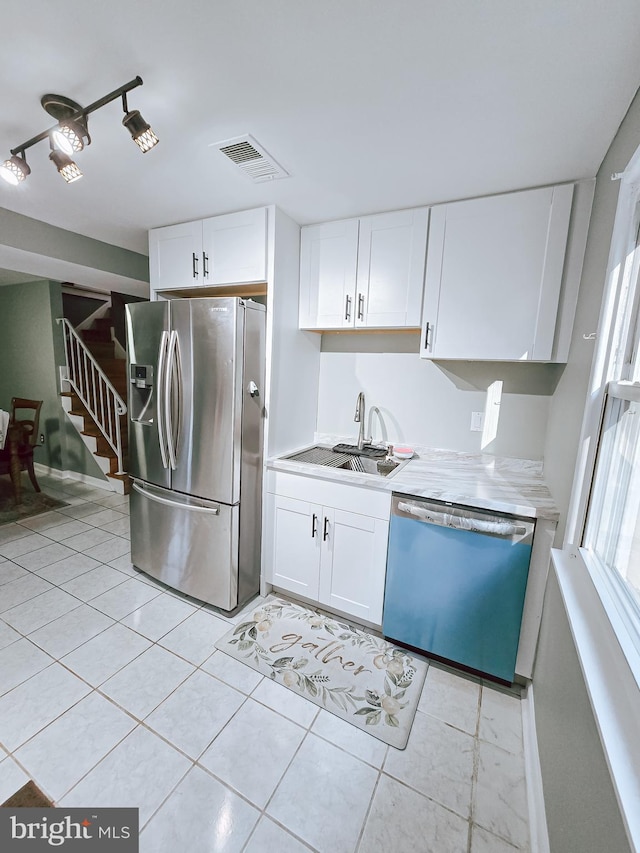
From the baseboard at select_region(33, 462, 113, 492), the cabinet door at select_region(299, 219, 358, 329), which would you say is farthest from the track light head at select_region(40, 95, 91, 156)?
the baseboard at select_region(33, 462, 113, 492)

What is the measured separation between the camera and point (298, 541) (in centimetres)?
218

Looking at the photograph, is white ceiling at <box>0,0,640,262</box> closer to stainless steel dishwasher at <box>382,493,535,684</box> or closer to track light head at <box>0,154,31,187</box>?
track light head at <box>0,154,31,187</box>

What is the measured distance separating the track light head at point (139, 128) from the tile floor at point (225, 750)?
2.21 meters

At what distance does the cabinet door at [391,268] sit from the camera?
1.97 metres

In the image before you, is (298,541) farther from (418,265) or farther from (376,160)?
(376,160)

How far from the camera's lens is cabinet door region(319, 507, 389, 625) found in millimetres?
1934

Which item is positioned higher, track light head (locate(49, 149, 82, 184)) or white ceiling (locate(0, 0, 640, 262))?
white ceiling (locate(0, 0, 640, 262))

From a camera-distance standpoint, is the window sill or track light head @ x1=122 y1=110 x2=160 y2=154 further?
track light head @ x1=122 y1=110 x2=160 y2=154

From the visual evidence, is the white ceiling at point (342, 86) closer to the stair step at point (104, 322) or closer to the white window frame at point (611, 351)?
the white window frame at point (611, 351)

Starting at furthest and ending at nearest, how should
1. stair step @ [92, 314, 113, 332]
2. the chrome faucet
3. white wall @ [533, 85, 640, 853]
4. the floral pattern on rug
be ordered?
stair step @ [92, 314, 113, 332]
the chrome faucet
the floral pattern on rug
white wall @ [533, 85, 640, 853]

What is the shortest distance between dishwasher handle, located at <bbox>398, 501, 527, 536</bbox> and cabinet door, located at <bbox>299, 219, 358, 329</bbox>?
44.8 inches

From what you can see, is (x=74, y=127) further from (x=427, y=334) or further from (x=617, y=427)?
(x=617, y=427)

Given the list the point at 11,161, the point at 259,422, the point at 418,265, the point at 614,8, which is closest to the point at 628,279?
the point at 614,8

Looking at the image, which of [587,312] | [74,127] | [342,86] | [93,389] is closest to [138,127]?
[74,127]
